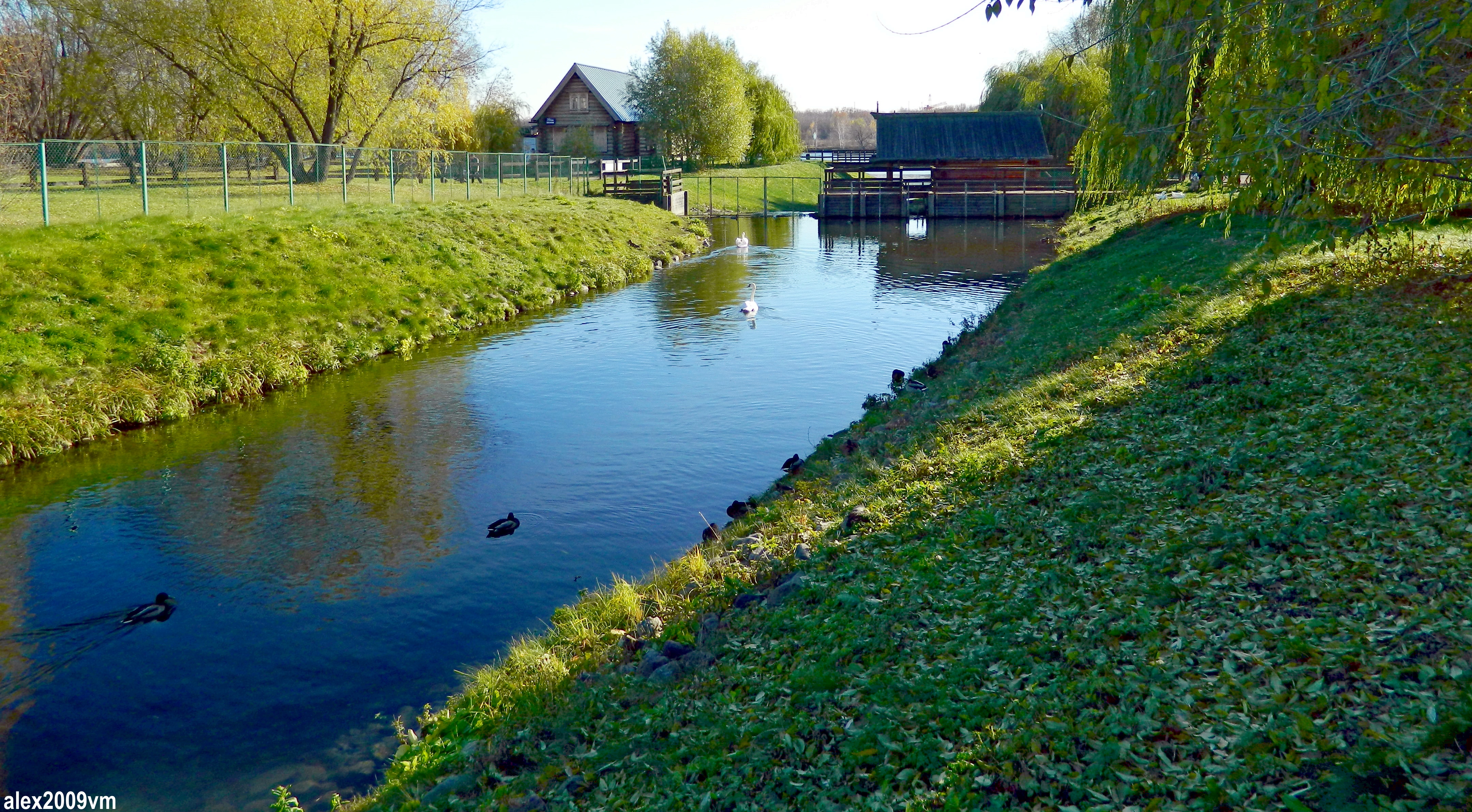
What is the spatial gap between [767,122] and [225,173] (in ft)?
189

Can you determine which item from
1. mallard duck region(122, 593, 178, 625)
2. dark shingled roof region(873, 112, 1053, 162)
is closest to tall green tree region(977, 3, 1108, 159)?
dark shingled roof region(873, 112, 1053, 162)

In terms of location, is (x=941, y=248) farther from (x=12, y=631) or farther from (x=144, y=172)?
(x=12, y=631)

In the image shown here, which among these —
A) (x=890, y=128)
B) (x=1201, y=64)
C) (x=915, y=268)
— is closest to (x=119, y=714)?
(x=1201, y=64)

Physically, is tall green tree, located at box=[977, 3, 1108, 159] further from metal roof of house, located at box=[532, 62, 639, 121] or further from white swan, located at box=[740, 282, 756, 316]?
metal roof of house, located at box=[532, 62, 639, 121]

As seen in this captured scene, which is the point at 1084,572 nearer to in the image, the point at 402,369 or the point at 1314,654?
the point at 1314,654

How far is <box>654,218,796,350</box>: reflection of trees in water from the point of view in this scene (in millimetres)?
21344

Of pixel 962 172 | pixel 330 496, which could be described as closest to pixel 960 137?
pixel 962 172

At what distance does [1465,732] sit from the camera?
4.10 metres

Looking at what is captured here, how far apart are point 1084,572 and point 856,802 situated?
8.76 ft

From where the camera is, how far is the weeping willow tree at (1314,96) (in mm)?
5402

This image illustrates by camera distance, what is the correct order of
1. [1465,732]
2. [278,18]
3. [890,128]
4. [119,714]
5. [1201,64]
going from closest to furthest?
1. [1465,732]
2. [119,714]
3. [1201,64]
4. [278,18]
5. [890,128]

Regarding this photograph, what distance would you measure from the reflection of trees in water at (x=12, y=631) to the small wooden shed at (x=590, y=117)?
62312mm

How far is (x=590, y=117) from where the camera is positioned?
70250 mm

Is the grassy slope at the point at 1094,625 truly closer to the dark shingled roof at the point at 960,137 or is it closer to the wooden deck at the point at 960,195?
the wooden deck at the point at 960,195
